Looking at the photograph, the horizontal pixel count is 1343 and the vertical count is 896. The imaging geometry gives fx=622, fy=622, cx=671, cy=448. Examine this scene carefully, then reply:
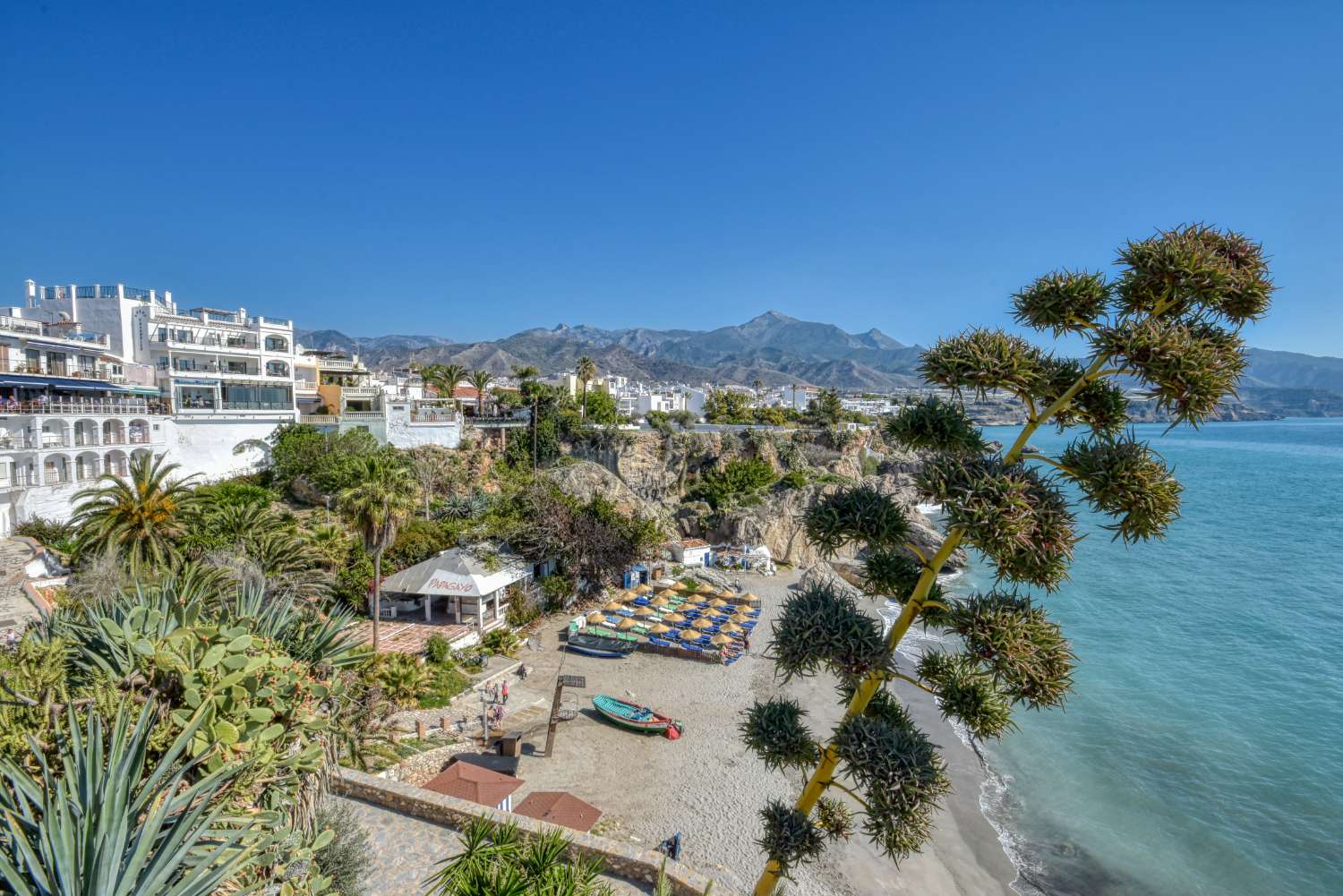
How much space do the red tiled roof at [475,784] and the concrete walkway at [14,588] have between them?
777cm

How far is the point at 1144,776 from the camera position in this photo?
16234mm

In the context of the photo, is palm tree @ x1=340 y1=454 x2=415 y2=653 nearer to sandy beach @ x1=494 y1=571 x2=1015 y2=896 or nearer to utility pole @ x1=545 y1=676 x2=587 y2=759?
utility pole @ x1=545 y1=676 x2=587 y2=759

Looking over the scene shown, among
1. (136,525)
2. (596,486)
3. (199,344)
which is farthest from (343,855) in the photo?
(199,344)

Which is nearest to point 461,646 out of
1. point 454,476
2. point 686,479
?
point 454,476

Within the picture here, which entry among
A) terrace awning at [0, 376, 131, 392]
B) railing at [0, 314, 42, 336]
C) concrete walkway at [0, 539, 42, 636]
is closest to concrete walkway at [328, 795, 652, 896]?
concrete walkway at [0, 539, 42, 636]

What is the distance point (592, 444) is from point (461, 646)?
2315 cm

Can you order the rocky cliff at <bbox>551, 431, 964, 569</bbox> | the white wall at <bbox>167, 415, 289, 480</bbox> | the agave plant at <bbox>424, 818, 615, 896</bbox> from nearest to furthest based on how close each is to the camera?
the agave plant at <bbox>424, 818, 615, 896</bbox>, the white wall at <bbox>167, 415, 289, 480</bbox>, the rocky cliff at <bbox>551, 431, 964, 569</bbox>

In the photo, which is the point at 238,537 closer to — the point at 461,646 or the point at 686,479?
the point at 461,646

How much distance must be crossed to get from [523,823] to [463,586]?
11.9 m

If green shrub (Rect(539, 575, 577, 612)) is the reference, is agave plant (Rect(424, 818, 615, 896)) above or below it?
above

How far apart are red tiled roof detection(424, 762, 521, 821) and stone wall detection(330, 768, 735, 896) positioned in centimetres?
128

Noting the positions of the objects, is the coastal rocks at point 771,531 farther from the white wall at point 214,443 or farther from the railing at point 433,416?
the white wall at point 214,443

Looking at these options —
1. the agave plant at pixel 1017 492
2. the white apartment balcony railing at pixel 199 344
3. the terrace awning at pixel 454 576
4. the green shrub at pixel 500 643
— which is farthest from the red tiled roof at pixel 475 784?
the white apartment balcony railing at pixel 199 344

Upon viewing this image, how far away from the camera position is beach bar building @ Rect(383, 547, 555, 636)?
19.8 meters
